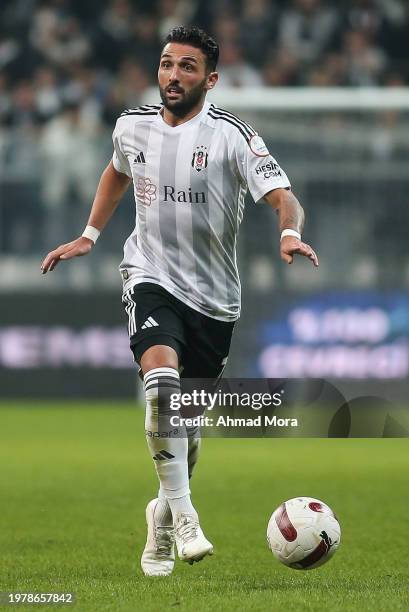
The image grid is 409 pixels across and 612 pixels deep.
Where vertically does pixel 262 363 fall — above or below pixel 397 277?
below

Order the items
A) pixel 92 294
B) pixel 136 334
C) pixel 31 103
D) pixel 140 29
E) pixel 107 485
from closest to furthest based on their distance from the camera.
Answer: pixel 136 334, pixel 107 485, pixel 92 294, pixel 31 103, pixel 140 29

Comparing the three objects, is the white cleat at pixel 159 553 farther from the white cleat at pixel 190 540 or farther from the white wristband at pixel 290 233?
the white wristband at pixel 290 233

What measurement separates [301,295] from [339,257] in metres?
0.78

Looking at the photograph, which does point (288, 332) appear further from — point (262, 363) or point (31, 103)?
point (31, 103)

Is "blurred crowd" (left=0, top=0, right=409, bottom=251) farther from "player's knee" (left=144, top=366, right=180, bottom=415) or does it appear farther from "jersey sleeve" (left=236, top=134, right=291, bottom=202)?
"player's knee" (left=144, top=366, right=180, bottom=415)

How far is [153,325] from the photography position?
5.17m

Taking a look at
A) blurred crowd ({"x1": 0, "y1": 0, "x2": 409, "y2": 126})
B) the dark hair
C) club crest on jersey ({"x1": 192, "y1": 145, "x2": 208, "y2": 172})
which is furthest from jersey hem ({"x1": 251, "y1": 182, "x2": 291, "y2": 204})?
blurred crowd ({"x1": 0, "y1": 0, "x2": 409, "y2": 126})

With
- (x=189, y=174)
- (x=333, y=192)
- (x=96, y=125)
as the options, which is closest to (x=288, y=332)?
(x=333, y=192)

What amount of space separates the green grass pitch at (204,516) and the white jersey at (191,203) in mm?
1139

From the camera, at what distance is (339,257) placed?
13156 mm

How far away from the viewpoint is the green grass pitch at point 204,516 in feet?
15.1

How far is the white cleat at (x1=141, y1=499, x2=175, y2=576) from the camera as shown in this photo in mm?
5238

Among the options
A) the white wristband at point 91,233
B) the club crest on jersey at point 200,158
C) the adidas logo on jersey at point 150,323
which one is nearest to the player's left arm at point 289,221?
the club crest on jersey at point 200,158

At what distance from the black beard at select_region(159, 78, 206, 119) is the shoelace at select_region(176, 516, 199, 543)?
5.29ft
